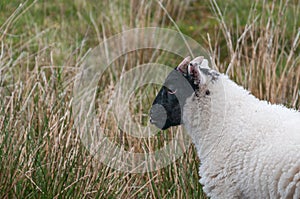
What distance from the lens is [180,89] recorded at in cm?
302

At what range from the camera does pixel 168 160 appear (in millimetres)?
3646

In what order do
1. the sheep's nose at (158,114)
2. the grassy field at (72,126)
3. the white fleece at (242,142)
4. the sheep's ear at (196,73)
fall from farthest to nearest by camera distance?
the grassy field at (72,126) → the sheep's nose at (158,114) → the sheep's ear at (196,73) → the white fleece at (242,142)

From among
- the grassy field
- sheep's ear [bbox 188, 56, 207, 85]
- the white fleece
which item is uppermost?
sheep's ear [bbox 188, 56, 207, 85]

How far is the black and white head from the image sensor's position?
2.97 m

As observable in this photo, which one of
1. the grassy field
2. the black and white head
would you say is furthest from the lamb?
the grassy field

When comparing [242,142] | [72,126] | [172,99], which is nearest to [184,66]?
[172,99]

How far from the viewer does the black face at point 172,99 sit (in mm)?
2999

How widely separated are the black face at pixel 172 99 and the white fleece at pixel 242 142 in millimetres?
40

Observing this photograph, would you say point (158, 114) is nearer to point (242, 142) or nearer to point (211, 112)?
point (211, 112)

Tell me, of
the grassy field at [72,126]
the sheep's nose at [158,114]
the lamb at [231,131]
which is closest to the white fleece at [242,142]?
the lamb at [231,131]

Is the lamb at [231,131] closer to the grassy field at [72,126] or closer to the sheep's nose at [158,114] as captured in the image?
the sheep's nose at [158,114]

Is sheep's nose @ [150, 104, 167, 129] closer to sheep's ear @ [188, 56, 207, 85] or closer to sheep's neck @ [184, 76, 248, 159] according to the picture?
sheep's neck @ [184, 76, 248, 159]

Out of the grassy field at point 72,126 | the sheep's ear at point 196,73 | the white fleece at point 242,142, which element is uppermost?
the sheep's ear at point 196,73

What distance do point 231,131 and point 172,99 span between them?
328 millimetres
